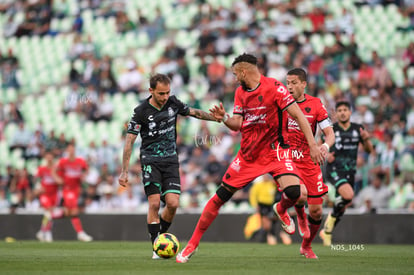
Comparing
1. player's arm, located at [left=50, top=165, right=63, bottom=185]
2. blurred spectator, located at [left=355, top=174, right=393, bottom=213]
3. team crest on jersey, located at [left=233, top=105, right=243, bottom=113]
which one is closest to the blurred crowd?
blurred spectator, located at [left=355, top=174, right=393, bottom=213]

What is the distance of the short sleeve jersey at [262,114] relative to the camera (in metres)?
10.4

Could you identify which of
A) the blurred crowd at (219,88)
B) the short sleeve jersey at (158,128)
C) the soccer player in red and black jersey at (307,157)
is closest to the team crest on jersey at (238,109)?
the short sleeve jersey at (158,128)

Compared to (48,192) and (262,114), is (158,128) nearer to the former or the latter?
(262,114)

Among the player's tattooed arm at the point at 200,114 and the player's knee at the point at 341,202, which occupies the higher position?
the player's tattooed arm at the point at 200,114

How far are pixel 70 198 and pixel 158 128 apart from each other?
8633 millimetres

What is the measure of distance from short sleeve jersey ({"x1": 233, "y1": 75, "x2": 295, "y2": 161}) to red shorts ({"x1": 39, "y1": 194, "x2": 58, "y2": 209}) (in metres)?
10.6

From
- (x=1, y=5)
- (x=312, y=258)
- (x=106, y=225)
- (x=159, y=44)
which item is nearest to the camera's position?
(x=312, y=258)

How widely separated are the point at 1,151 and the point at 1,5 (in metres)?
8.40

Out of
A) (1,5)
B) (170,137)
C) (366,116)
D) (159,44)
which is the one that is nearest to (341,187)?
(170,137)

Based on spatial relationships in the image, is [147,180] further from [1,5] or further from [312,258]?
[1,5]

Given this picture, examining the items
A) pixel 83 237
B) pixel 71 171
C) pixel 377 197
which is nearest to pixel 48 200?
pixel 71 171

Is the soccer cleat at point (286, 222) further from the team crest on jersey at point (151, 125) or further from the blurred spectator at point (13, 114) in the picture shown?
the blurred spectator at point (13, 114)

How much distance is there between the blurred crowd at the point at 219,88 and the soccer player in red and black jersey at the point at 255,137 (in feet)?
27.9

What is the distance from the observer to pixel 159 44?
27.0 meters
